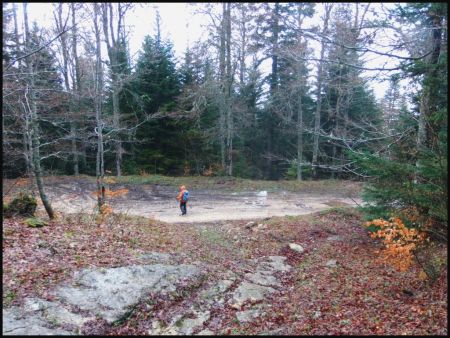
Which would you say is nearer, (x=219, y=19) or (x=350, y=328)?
(x=350, y=328)

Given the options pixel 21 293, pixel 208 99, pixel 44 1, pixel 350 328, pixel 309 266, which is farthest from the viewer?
pixel 208 99

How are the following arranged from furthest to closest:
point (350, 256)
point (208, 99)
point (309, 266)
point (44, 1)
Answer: point (208, 99) → point (350, 256) → point (309, 266) → point (44, 1)

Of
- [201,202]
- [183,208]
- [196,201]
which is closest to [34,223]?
[183,208]

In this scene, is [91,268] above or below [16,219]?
below

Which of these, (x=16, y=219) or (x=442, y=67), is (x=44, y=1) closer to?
(x=16, y=219)

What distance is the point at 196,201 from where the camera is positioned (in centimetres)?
1964

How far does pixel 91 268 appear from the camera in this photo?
7.36 m

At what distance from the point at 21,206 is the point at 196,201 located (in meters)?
10.6

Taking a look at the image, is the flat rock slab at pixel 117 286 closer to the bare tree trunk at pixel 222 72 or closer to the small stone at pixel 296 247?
the small stone at pixel 296 247

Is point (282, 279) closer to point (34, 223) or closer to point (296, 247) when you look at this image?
point (296, 247)

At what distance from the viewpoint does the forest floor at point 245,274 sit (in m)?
5.97

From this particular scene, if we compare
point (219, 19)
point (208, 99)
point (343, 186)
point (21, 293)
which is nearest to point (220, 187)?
point (208, 99)

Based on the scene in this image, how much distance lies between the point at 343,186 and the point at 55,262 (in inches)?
864

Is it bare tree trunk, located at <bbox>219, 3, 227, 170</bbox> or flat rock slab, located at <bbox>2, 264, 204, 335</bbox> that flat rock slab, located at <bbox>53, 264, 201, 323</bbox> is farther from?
bare tree trunk, located at <bbox>219, 3, 227, 170</bbox>
